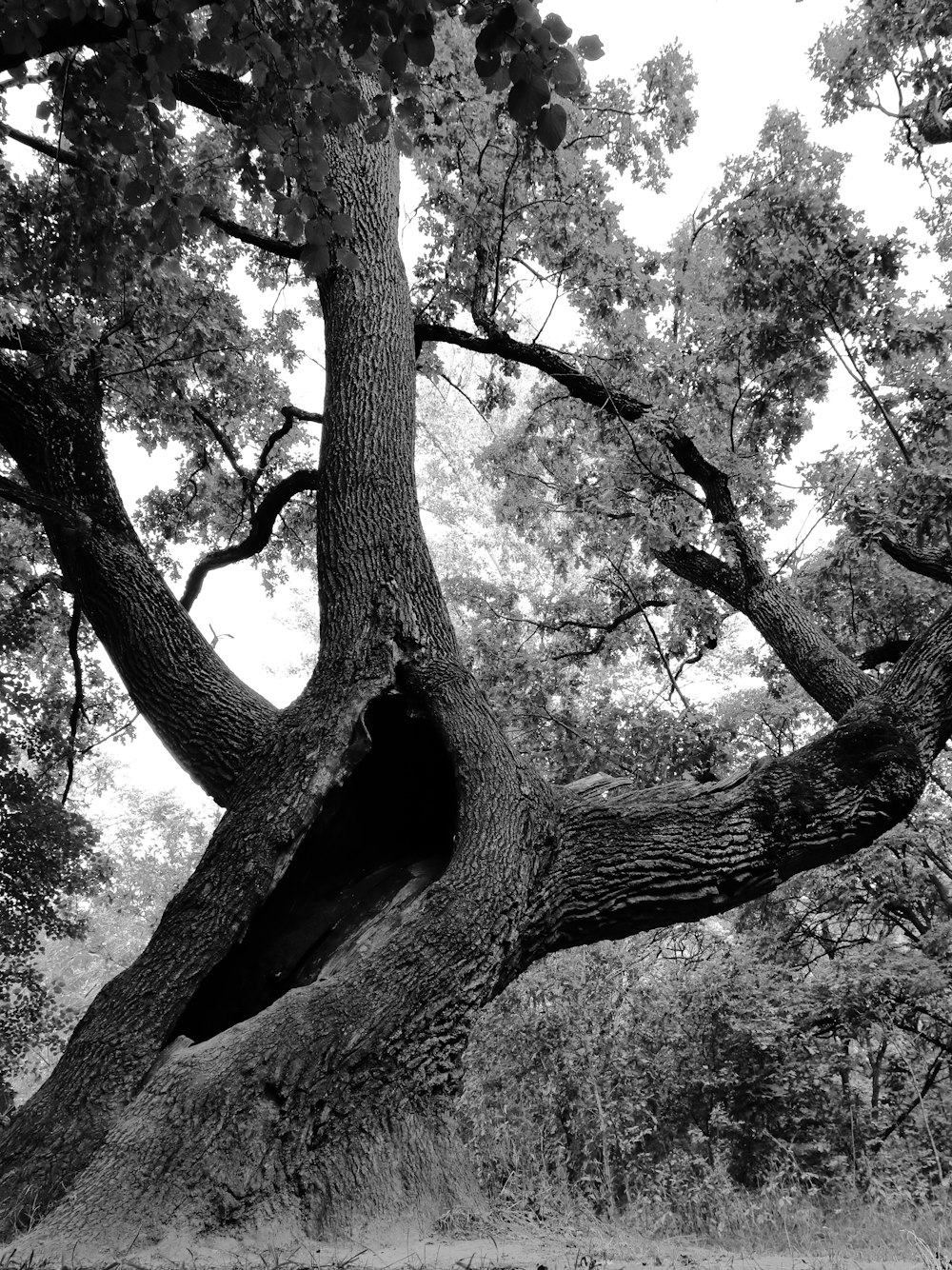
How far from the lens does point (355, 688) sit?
3840mm

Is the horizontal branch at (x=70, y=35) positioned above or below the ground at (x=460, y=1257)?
above

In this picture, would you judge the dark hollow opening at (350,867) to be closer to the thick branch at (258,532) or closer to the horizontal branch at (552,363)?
the thick branch at (258,532)

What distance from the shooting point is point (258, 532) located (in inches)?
248

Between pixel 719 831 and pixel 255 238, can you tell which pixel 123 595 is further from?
pixel 719 831

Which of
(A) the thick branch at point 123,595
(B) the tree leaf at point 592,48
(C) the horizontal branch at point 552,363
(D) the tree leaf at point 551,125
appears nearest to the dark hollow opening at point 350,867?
(A) the thick branch at point 123,595

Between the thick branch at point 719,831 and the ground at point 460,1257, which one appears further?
the thick branch at point 719,831

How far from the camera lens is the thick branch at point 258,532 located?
604 cm

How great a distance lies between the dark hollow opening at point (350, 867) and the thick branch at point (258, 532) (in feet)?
8.68

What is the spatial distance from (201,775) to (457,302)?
5216 mm

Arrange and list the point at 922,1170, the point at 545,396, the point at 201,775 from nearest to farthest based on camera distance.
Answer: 1. the point at 201,775
2. the point at 922,1170
3. the point at 545,396

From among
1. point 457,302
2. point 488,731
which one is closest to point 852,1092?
point 488,731

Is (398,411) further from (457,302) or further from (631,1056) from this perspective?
(631,1056)

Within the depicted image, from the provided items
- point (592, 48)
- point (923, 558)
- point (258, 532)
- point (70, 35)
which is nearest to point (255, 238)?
point (258, 532)

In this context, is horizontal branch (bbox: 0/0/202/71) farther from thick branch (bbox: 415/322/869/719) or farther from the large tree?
thick branch (bbox: 415/322/869/719)
